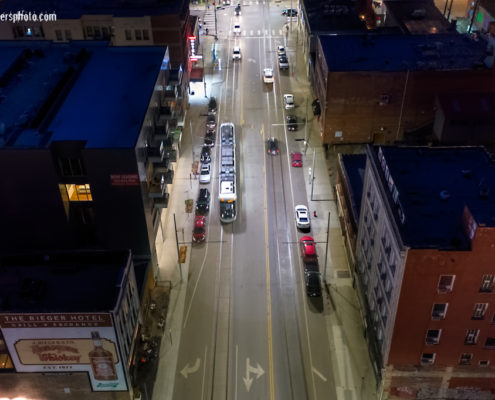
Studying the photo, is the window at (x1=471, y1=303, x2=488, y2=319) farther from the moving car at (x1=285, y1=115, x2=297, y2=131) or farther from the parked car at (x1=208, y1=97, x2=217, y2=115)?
the parked car at (x1=208, y1=97, x2=217, y2=115)

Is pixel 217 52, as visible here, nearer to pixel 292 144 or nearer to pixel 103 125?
pixel 292 144

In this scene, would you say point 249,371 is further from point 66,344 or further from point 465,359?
point 465,359

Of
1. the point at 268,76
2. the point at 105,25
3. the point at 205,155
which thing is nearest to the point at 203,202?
the point at 205,155

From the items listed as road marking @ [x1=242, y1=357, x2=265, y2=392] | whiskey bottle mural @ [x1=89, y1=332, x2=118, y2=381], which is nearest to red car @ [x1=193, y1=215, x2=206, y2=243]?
road marking @ [x1=242, y1=357, x2=265, y2=392]

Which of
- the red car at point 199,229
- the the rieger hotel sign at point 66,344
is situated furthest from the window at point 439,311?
the red car at point 199,229

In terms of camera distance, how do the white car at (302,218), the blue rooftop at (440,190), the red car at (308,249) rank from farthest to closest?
the white car at (302,218) → the red car at (308,249) → the blue rooftop at (440,190)

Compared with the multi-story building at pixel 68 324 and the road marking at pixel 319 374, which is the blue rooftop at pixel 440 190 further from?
the multi-story building at pixel 68 324
